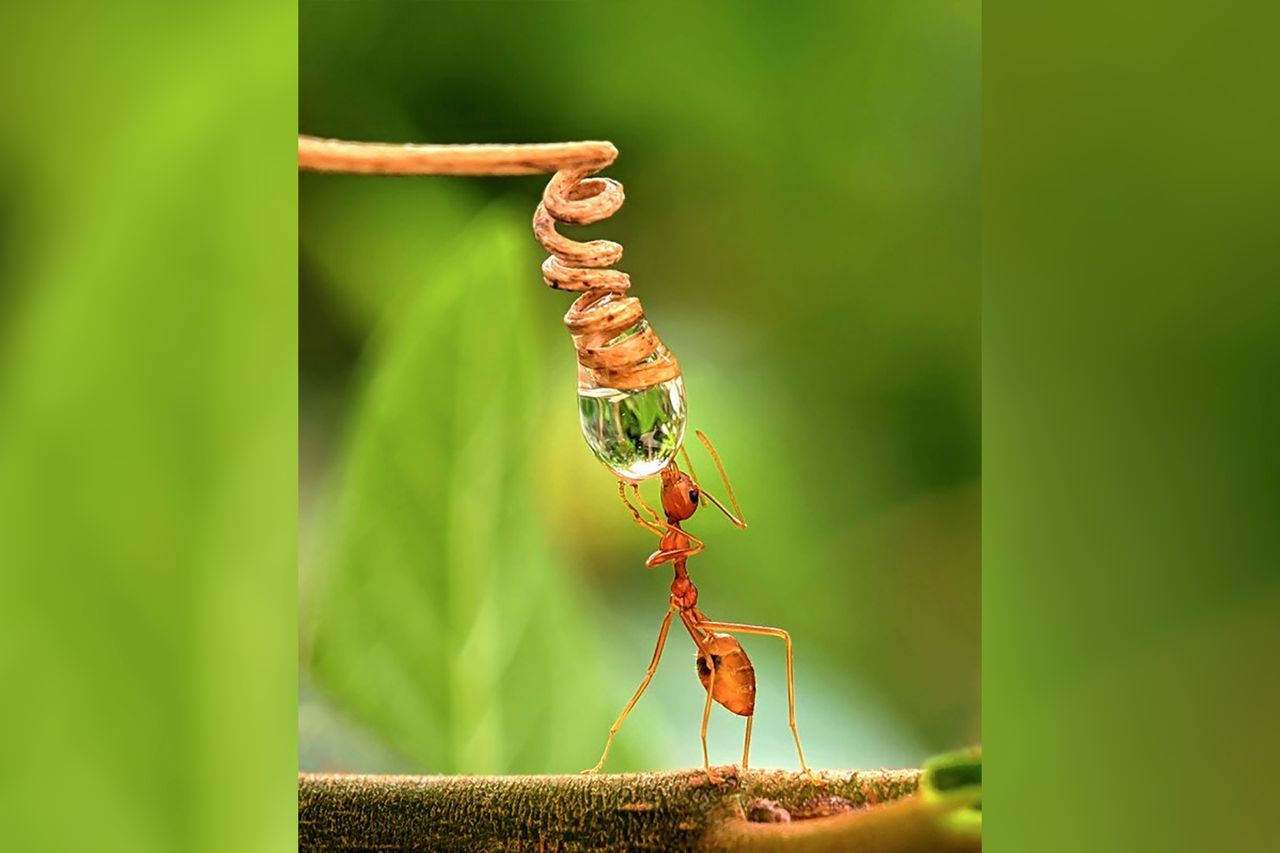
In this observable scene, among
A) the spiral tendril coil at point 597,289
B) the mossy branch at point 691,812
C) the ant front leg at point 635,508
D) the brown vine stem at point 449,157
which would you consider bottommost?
the mossy branch at point 691,812

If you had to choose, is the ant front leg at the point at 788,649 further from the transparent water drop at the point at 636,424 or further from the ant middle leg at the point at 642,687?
the transparent water drop at the point at 636,424

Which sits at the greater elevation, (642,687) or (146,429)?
(146,429)

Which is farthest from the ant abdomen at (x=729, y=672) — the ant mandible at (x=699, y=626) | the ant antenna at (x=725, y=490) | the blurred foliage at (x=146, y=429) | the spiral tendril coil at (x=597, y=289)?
the blurred foliage at (x=146, y=429)

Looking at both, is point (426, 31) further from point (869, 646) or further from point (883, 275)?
point (869, 646)

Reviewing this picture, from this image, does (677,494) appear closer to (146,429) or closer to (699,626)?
(699,626)

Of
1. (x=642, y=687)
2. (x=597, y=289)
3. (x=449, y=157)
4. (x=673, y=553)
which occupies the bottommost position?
(x=642, y=687)

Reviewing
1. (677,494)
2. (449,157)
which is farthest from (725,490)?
(449,157)

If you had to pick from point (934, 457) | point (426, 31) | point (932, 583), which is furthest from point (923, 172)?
point (426, 31)
